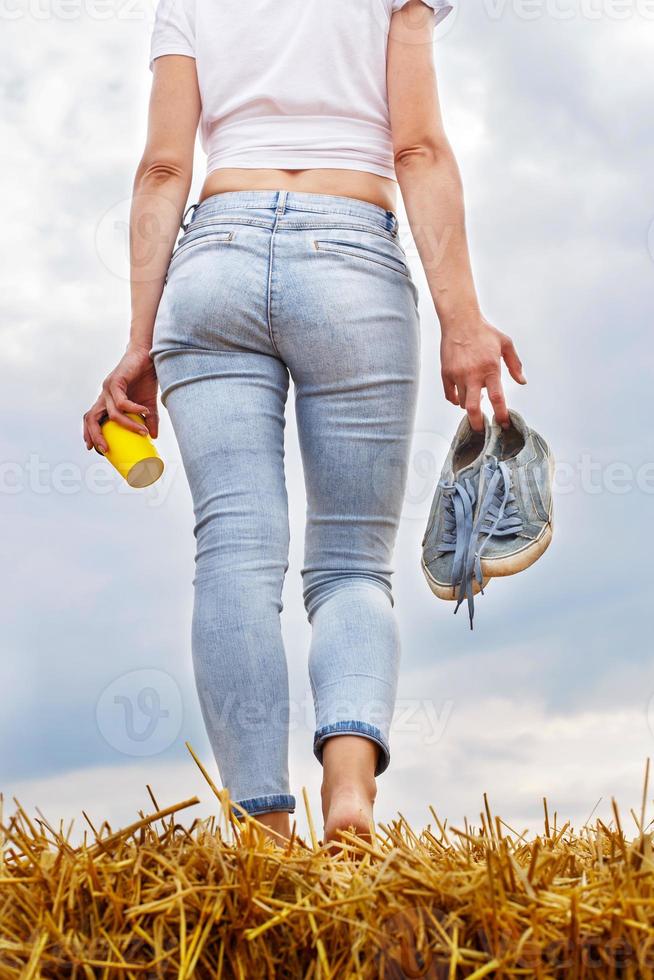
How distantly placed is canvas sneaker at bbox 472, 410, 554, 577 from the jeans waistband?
42 centimetres

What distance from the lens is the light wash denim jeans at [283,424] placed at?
1.53 m

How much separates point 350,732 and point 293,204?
813mm

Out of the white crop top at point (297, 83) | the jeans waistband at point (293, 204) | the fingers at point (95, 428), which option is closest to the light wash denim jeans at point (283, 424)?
the jeans waistband at point (293, 204)

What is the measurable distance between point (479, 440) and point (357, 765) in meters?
0.73

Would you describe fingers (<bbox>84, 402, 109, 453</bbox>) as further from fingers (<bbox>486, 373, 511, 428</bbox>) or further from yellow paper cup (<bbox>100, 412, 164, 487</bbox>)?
fingers (<bbox>486, 373, 511, 428</bbox>)

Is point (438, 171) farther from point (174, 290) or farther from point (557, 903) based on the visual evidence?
point (557, 903)

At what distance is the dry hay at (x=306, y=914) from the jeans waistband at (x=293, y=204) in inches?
38.8

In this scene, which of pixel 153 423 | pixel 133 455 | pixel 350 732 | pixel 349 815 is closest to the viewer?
pixel 349 815

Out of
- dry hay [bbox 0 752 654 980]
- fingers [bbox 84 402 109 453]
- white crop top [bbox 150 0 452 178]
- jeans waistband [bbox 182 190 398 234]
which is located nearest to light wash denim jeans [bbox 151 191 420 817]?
jeans waistband [bbox 182 190 398 234]

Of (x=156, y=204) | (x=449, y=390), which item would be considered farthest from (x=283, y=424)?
(x=156, y=204)

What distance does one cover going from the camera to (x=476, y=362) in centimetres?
170

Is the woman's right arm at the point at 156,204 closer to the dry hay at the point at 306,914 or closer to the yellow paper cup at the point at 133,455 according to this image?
the yellow paper cup at the point at 133,455

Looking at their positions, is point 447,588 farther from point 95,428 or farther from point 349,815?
point 95,428

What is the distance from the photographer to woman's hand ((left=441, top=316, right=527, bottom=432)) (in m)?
1.71
